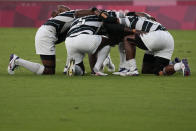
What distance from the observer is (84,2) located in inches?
1550

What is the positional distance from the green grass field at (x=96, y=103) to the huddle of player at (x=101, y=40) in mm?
315

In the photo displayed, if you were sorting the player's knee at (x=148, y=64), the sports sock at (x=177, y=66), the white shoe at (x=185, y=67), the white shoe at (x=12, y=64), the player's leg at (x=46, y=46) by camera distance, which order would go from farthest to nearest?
the player's knee at (x=148, y=64) < the player's leg at (x=46, y=46) < the white shoe at (x=12, y=64) < the sports sock at (x=177, y=66) < the white shoe at (x=185, y=67)

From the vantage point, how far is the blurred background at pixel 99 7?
3352cm

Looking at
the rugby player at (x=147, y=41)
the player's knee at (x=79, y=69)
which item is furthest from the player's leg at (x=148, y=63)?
the player's knee at (x=79, y=69)

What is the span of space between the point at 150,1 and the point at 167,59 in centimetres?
2833

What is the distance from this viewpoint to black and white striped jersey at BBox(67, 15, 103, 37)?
45.1ft

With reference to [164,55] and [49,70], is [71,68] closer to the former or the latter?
[49,70]

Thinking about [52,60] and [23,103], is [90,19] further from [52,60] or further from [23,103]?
[23,103]

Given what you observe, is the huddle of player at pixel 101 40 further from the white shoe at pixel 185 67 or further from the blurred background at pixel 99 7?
the blurred background at pixel 99 7

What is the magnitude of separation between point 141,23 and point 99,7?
22490mm

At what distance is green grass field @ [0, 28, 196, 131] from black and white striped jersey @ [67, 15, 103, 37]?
989 millimetres

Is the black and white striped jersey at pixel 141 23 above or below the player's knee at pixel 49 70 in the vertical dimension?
above

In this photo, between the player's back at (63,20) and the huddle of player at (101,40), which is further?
the player's back at (63,20)

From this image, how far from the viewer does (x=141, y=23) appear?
45.7 feet
